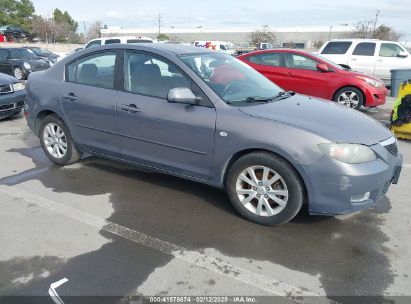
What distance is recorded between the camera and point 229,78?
4031 mm

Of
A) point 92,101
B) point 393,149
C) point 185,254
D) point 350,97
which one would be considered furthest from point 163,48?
point 350,97

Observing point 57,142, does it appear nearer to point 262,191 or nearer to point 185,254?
point 185,254

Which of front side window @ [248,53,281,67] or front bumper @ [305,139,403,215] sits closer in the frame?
front bumper @ [305,139,403,215]

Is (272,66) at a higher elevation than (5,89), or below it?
higher

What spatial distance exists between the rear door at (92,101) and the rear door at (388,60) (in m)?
11.4

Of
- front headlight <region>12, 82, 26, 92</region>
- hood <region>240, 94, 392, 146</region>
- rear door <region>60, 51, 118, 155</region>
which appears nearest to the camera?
hood <region>240, 94, 392, 146</region>

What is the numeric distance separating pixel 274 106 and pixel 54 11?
83489 millimetres

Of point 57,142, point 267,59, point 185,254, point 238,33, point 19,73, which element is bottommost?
point 185,254

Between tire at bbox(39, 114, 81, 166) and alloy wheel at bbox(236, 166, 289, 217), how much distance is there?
2.47 metres

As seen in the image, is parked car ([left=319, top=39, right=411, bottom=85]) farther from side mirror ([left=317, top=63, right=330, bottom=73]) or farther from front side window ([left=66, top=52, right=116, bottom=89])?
front side window ([left=66, top=52, right=116, bottom=89])

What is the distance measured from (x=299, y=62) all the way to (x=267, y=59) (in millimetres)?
834

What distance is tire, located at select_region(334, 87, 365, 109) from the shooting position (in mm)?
8688

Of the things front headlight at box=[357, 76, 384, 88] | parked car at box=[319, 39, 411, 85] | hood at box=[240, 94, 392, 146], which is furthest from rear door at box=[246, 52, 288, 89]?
hood at box=[240, 94, 392, 146]

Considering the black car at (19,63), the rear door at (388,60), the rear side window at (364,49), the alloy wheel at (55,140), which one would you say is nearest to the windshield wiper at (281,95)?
the alloy wheel at (55,140)
